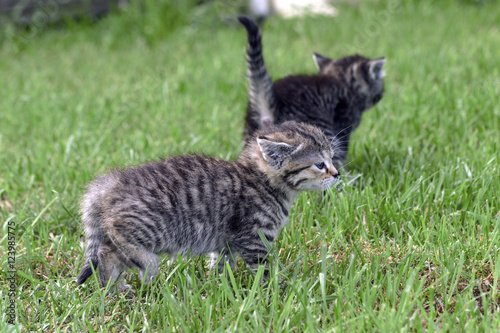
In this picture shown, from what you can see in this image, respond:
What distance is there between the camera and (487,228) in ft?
11.7

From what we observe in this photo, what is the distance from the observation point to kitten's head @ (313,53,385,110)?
5328 millimetres

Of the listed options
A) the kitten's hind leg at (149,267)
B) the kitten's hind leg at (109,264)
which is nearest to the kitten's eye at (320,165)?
the kitten's hind leg at (149,267)

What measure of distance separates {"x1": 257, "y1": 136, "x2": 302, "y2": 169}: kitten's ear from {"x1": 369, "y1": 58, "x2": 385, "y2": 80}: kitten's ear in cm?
208

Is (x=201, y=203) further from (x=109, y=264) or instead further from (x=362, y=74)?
(x=362, y=74)

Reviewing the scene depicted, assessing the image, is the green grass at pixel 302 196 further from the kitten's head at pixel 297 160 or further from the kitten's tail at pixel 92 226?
the kitten's head at pixel 297 160

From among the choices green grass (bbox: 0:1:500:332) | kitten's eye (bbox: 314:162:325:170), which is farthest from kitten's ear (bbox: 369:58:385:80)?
kitten's eye (bbox: 314:162:325:170)

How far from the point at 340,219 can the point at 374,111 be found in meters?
2.71

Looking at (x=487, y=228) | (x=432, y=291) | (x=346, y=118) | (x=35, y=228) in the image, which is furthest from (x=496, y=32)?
(x=35, y=228)

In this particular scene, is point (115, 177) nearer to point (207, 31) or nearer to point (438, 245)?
point (438, 245)

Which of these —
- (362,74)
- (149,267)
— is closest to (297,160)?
(149,267)

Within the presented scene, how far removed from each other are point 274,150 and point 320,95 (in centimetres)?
167

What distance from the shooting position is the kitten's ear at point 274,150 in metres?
3.44

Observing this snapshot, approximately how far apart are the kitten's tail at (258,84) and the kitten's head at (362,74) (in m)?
1.07

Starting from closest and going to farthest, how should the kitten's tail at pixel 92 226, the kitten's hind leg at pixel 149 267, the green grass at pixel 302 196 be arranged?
the green grass at pixel 302 196 < the kitten's hind leg at pixel 149 267 < the kitten's tail at pixel 92 226
